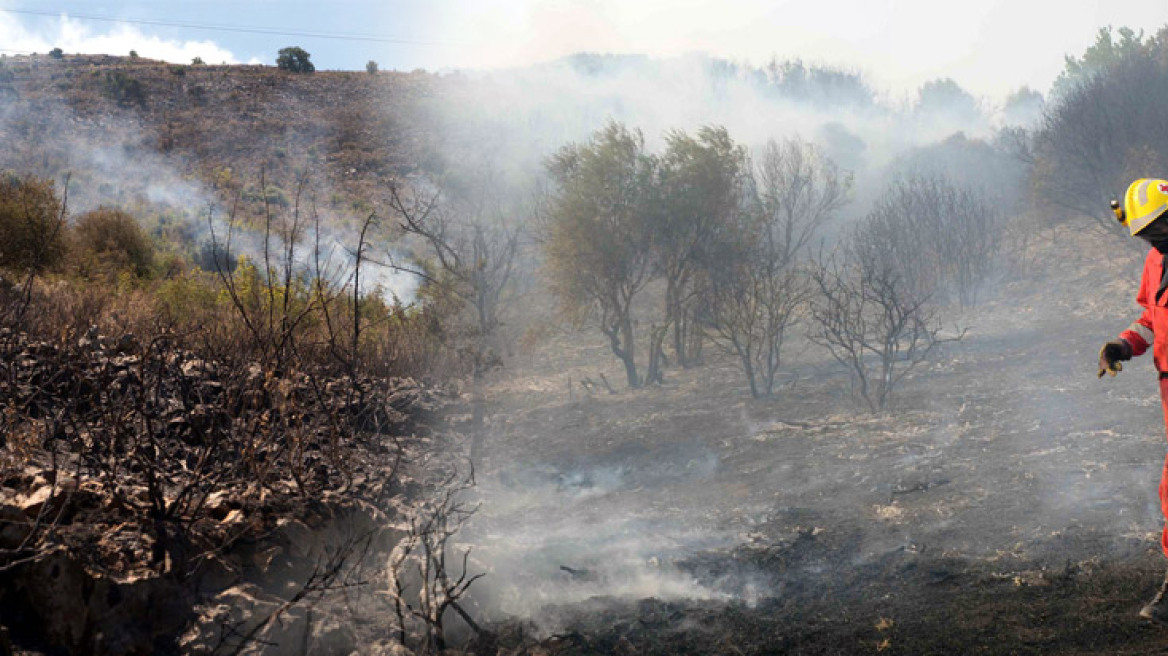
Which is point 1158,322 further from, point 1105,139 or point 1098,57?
point 1098,57

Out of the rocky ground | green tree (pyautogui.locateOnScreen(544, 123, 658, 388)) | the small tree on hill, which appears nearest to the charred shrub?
the small tree on hill

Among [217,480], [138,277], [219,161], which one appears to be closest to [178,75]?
[219,161]

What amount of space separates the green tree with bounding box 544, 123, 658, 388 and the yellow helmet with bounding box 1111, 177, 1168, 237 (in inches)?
635

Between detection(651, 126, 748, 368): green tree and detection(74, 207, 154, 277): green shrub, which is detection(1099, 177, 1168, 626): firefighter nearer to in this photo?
detection(651, 126, 748, 368): green tree

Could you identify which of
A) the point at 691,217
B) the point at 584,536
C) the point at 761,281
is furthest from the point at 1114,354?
the point at 691,217

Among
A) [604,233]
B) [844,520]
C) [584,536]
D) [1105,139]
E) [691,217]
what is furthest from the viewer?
[1105,139]

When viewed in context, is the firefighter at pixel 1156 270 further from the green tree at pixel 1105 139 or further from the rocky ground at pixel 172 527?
the green tree at pixel 1105 139

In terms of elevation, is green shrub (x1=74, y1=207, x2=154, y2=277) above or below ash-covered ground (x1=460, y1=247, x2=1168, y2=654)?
above

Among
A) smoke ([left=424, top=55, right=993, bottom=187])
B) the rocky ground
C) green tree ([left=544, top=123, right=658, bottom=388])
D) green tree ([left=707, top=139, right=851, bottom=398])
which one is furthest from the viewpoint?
smoke ([left=424, top=55, right=993, bottom=187])

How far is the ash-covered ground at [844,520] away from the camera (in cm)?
413

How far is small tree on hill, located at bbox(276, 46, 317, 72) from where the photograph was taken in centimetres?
5844

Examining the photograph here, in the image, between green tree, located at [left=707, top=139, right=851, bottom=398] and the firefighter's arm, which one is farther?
green tree, located at [left=707, top=139, right=851, bottom=398]

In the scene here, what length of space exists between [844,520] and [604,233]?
13.9 metres

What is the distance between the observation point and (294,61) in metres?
58.4
